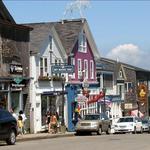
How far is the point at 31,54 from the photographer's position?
4484 centimetres

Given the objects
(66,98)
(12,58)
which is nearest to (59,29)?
(66,98)

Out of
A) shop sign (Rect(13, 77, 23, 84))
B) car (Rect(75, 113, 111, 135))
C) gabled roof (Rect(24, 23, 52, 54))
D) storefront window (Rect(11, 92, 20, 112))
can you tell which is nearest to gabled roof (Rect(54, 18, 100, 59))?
gabled roof (Rect(24, 23, 52, 54))

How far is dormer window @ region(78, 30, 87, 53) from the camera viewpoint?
189 feet

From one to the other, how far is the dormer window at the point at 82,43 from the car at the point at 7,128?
98.8 ft

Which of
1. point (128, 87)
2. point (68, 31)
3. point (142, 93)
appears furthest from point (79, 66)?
point (128, 87)

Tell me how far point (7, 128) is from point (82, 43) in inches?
1260

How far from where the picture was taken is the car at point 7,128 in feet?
88.7

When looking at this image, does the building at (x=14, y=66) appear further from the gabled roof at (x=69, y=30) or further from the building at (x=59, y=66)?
the gabled roof at (x=69, y=30)

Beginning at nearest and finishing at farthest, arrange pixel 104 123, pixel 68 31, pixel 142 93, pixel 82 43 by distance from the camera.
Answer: pixel 104 123 < pixel 68 31 < pixel 82 43 < pixel 142 93

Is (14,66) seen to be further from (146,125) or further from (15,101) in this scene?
(146,125)

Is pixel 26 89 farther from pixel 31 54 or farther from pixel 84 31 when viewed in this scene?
pixel 84 31

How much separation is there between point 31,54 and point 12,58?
392cm

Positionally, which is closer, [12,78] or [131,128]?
[12,78]

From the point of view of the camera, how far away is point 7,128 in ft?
90.1
